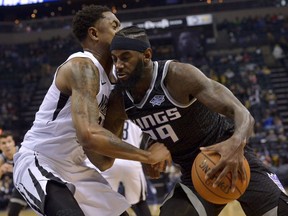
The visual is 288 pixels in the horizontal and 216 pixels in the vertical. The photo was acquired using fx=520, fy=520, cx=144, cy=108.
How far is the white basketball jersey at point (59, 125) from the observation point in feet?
10.7

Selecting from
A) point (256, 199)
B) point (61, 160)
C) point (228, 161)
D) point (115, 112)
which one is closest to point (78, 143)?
point (61, 160)

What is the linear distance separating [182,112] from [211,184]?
56cm

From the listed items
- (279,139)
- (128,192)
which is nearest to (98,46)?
(128,192)

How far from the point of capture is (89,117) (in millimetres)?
2898

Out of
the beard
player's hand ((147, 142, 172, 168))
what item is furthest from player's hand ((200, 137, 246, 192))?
the beard

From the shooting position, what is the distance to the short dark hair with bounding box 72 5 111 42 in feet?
11.4

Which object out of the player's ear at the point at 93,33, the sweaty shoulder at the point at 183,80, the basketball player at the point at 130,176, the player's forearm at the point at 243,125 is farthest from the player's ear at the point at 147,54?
the basketball player at the point at 130,176

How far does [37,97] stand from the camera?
62.5 feet

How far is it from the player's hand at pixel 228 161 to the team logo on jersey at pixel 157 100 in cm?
51

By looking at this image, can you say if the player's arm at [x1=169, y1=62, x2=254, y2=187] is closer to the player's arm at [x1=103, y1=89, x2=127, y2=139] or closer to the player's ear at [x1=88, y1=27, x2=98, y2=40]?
the player's arm at [x1=103, y1=89, x2=127, y2=139]

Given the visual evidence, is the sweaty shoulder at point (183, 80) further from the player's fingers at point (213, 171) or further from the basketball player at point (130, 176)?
the basketball player at point (130, 176)

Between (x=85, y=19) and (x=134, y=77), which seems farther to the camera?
(x=85, y=19)

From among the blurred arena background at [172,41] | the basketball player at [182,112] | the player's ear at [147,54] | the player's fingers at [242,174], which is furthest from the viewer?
the blurred arena background at [172,41]

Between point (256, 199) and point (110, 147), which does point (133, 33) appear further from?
point (256, 199)
